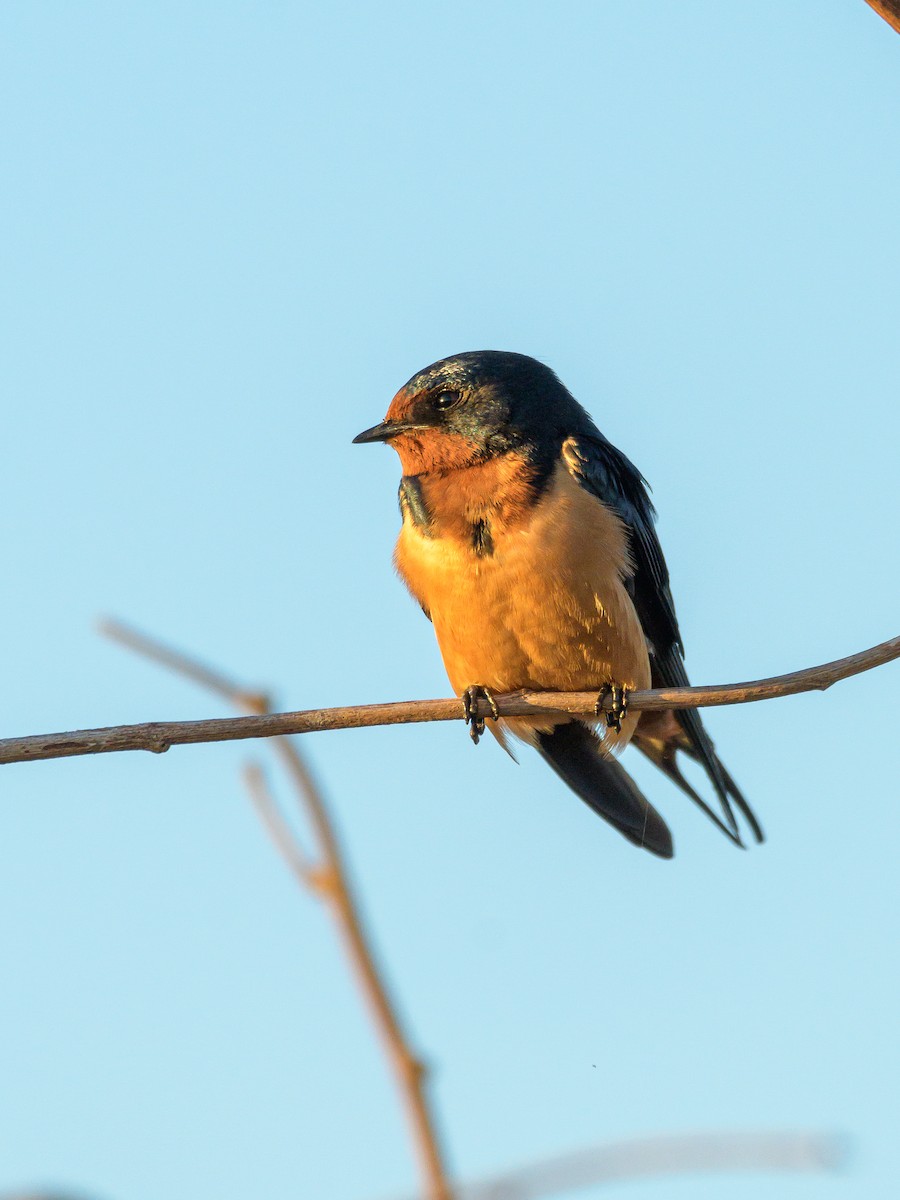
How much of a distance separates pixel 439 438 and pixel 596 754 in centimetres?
184

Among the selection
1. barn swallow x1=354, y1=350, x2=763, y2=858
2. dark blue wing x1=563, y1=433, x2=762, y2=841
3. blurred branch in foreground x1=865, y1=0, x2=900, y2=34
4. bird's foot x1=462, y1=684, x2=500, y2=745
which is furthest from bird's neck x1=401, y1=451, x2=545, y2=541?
blurred branch in foreground x1=865, y1=0, x2=900, y2=34

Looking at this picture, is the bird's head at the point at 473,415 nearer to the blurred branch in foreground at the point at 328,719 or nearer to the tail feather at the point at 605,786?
the tail feather at the point at 605,786

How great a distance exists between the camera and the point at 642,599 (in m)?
7.36

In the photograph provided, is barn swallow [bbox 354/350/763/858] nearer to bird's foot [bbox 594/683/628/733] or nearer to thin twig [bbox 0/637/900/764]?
bird's foot [bbox 594/683/628/733]

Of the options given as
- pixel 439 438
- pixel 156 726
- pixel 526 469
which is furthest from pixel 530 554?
pixel 156 726

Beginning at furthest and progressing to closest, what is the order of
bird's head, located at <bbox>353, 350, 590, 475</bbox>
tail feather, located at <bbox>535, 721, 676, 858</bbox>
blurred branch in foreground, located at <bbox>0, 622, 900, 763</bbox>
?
tail feather, located at <bbox>535, 721, 676, 858</bbox> → bird's head, located at <bbox>353, 350, 590, 475</bbox> → blurred branch in foreground, located at <bbox>0, 622, 900, 763</bbox>

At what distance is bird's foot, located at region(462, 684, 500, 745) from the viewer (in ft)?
21.1

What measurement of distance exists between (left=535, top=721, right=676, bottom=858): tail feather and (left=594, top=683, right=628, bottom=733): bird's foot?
102 centimetres

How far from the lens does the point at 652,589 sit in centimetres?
741

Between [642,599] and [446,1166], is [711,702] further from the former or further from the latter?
[446,1166]

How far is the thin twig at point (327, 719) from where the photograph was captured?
438 centimetres

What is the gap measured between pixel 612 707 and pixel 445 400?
1843 millimetres

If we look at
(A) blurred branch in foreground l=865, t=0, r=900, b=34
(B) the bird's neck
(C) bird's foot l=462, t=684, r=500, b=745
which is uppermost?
(A) blurred branch in foreground l=865, t=0, r=900, b=34

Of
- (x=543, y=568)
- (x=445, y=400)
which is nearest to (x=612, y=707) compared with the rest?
(x=543, y=568)
